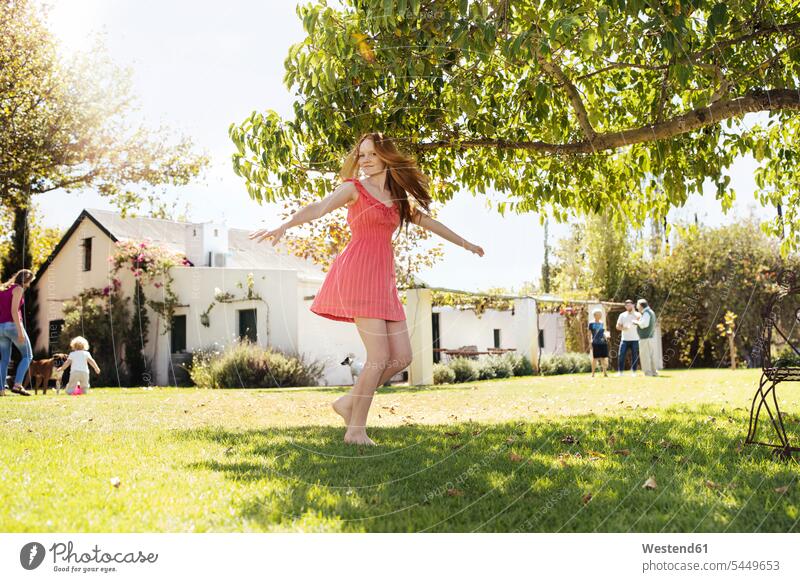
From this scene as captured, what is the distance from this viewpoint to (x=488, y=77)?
14.2 ft

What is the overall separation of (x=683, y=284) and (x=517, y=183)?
4.22 ft

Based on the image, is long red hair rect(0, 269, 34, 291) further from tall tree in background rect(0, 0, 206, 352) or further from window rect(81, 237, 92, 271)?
window rect(81, 237, 92, 271)

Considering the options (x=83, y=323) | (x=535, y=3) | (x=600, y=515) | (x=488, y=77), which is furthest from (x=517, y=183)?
(x=83, y=323)

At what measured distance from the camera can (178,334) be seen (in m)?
11.7

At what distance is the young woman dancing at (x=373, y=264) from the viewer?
3248 millimetres

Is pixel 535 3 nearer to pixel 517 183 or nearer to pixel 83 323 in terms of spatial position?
pixel 517 183

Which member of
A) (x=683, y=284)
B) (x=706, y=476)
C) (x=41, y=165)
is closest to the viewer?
(x=706, y=476)

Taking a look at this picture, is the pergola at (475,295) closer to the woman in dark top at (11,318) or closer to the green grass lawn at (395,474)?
the green grass lawn at (395,474)

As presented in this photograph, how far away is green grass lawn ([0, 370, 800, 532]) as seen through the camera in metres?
2.09
